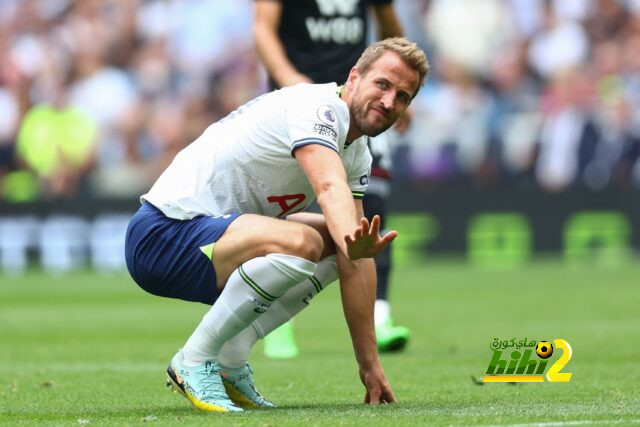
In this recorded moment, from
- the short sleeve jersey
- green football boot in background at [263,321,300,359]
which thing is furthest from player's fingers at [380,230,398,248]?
the short sleeve jersey

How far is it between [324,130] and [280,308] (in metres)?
0.91

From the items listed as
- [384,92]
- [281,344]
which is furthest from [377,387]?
[281,344]

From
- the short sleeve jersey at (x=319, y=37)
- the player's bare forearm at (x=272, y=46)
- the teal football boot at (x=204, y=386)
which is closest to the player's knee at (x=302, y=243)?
the teal football boot at (x=204, y=386)

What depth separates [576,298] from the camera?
12.5 metres

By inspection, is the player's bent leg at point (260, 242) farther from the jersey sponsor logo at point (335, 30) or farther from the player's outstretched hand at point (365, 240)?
the jersey sponsor logo at point (335, 30)

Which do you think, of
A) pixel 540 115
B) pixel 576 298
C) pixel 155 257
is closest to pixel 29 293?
pixel 576 298

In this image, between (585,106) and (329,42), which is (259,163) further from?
(585,106)

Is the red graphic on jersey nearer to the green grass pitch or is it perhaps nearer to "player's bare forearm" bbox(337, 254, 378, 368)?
"player's bare forearm" bbox(337, 254, 378, 368)

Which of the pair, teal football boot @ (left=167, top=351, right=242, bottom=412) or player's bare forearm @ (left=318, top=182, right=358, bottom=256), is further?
teal football boot @ (left=167, top=351, right=242, bottom=412)

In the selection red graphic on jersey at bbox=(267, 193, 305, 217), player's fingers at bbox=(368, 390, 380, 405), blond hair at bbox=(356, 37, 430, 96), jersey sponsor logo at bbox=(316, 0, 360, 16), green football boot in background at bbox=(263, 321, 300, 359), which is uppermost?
blond hair at bbox=(356, 37, 430, 96)

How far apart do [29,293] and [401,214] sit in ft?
17.7

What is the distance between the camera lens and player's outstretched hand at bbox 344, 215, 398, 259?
14.6 ft

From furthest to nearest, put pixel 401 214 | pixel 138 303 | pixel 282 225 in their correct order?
pixel 401 214 < pixel 138 303 < pixel 282 225

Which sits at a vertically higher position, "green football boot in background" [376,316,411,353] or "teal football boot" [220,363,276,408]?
"teal football boot" [220,363,276,408]
